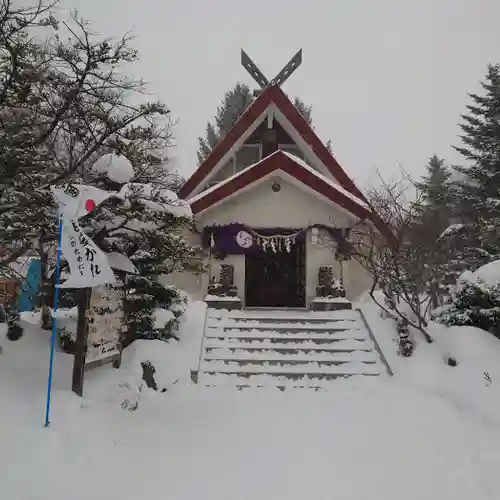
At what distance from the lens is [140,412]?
548cm

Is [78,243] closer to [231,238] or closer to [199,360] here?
[199,360]

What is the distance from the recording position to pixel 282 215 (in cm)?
1196

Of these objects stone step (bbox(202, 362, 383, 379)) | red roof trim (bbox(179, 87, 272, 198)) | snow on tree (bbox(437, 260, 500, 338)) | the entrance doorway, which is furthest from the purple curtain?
snow on tree (bbox(437, 260, 500, 338))

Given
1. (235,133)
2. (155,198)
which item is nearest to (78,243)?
(155,198)

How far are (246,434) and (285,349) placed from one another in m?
3.35

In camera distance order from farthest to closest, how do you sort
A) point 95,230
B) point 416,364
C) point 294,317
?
point 294,317 → point 416,364 → point 95,230

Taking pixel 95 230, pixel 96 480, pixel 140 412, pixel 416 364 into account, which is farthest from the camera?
pixel 416 364

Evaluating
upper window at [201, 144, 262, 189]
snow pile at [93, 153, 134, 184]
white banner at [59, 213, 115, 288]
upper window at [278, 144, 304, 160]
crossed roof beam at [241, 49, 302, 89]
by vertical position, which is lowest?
white banner at [59, 213, 115, 288]

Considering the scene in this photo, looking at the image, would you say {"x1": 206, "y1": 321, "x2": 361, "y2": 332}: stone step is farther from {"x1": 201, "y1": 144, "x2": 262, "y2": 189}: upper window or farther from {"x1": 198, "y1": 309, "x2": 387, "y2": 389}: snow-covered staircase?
{"x1": 201, "y1": 144, "x2": 262, "y2": 189}: upper window

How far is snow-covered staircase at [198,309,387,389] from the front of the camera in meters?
7.47

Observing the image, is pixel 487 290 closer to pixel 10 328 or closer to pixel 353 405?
pixel 353 405

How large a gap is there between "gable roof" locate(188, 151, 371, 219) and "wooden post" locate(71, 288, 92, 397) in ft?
20.0

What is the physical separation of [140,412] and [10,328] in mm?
2586

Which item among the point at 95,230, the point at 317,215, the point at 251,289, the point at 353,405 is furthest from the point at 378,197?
the point at 95,230
